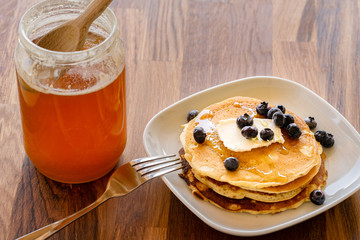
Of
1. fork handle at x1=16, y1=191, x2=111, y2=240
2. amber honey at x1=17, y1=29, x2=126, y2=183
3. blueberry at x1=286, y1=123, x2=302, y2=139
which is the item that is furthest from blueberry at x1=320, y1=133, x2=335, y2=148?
fork handle at x1=16, y1=191, x2=111, y2=240

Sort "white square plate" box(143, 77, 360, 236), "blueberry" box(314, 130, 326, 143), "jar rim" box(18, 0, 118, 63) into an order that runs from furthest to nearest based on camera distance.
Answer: "blueberry" box(314, 130, 326, 143) → "white square plate" box(143, 77, 360, 236) → "jar rim" box(18, 0, 118, 63)

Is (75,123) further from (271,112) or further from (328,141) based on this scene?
(328,141)

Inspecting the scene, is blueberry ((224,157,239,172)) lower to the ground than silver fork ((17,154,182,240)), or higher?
higher

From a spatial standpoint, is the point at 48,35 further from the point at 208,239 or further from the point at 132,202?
the point at 208,239

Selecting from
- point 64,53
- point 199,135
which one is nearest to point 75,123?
point 64,53

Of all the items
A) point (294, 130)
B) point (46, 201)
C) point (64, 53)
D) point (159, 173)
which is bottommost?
point (46, 201)

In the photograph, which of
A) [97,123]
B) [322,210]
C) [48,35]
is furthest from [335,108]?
[48,35]

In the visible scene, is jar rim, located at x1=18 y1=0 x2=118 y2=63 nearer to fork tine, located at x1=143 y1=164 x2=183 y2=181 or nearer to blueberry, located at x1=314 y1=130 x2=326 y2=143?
fork tine, located at x1=143 y1=164 x2=183 y2=181
